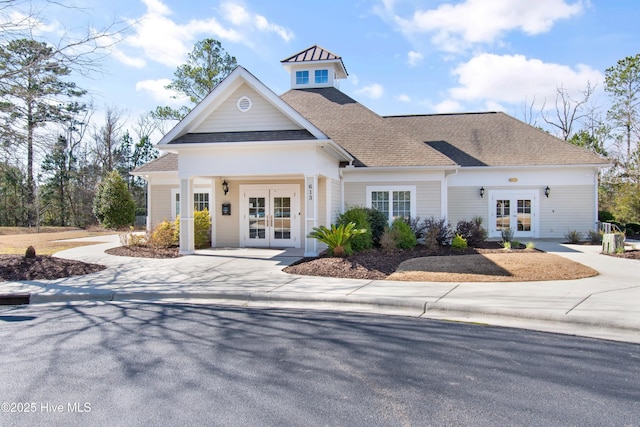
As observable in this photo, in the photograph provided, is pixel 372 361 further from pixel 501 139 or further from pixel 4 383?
pixel 501 139

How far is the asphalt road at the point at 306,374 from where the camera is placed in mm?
3568

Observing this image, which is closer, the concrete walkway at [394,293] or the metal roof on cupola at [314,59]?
the concrete walkway at [394,293]

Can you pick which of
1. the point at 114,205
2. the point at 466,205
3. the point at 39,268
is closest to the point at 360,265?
the point at 39,268

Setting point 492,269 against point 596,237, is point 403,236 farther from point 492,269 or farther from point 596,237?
point 596,237

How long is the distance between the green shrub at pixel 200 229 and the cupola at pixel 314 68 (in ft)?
33.1

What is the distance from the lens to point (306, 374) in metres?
4.41

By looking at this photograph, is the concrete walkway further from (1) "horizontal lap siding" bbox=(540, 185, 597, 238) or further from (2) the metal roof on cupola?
(2) the metal roof on cupola

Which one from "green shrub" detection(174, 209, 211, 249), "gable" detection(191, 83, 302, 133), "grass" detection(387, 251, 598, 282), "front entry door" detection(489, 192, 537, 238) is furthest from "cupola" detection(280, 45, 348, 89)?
"grass" detection(387, 251, 598, 282)

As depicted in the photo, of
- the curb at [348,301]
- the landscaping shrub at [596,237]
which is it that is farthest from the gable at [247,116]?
the landscaping shrub at [596,237]

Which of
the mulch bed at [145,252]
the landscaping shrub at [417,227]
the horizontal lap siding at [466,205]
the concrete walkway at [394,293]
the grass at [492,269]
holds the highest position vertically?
the horizontal lap siding at [466,205]

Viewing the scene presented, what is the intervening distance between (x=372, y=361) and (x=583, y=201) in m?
17.8

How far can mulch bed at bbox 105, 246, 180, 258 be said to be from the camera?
13703 millimetres

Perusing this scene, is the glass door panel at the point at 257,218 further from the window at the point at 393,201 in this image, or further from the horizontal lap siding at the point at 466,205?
the horizontal lap siding at the point at 466,205

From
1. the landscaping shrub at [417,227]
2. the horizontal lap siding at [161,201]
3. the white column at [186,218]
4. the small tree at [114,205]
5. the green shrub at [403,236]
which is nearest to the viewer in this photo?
the white column at [186,218]
